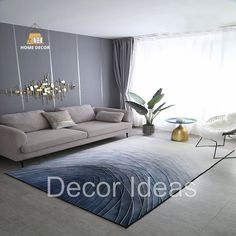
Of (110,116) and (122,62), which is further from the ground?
(122,62)

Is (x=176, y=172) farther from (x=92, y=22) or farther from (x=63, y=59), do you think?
(x=63, y=59)

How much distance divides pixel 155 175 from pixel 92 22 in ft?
9.22

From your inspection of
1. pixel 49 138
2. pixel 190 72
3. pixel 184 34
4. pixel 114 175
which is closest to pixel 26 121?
pixel 49 138

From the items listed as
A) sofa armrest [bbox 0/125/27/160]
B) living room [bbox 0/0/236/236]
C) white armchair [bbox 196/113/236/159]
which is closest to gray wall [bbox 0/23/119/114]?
living room [bbox 0/0/236/236]

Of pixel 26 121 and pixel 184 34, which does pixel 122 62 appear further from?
pixel 26 121

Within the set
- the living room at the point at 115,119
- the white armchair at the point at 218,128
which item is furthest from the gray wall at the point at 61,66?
the white armchair at the point at 218,128

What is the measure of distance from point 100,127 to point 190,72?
7.95 ft

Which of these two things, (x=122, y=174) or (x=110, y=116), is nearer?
(x=122, y=174)

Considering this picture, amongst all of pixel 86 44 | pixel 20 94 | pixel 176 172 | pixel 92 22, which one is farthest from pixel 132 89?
pixel 176 172

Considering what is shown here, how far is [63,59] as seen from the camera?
5.14m

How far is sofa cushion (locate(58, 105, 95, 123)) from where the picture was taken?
16.4ft

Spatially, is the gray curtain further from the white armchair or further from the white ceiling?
the white armchair

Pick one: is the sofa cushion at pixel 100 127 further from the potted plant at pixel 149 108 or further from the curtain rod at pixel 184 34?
the curtain rod at pixel 184 34

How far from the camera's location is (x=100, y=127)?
15.2 feet
